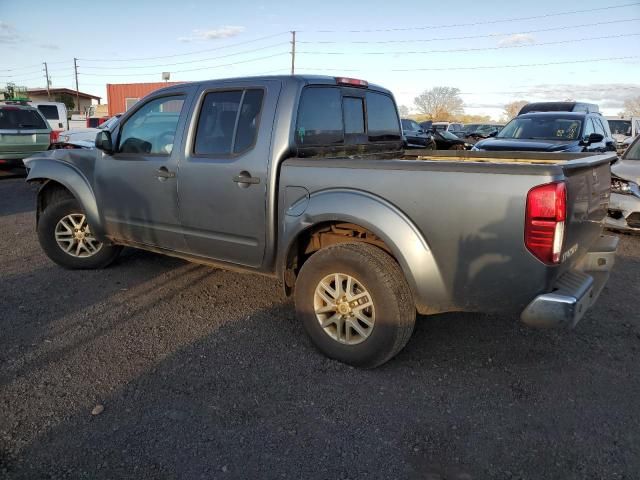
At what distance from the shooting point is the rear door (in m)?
11.4

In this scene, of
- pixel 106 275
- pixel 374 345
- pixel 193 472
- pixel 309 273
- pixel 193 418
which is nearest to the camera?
pixel 193 472

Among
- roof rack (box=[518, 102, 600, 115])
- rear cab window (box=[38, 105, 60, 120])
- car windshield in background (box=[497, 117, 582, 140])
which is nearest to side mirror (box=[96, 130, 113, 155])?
car windshield in background (box=[497, 117, 582, 140])

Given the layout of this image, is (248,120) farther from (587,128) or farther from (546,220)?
(587,128)

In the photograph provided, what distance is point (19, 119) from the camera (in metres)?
11.8

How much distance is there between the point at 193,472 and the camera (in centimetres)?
232

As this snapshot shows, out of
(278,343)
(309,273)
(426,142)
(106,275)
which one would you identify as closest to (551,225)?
(309,273)

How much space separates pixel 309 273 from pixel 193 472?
57.4 inches

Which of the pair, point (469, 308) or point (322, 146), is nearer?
point (469, 308)

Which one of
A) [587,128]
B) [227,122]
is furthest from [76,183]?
[587,128]

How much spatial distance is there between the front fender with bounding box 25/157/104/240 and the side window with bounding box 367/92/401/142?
2748 millimetres

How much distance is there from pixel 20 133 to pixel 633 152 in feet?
41.7

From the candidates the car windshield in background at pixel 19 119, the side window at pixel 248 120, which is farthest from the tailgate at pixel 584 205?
the car windshield in background at pixel 19 119

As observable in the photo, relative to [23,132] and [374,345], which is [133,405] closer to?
[374,345]

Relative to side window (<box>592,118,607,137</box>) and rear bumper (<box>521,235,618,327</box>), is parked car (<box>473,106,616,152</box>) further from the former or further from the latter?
rear bumper (<box>521,235,618,327</box>)
